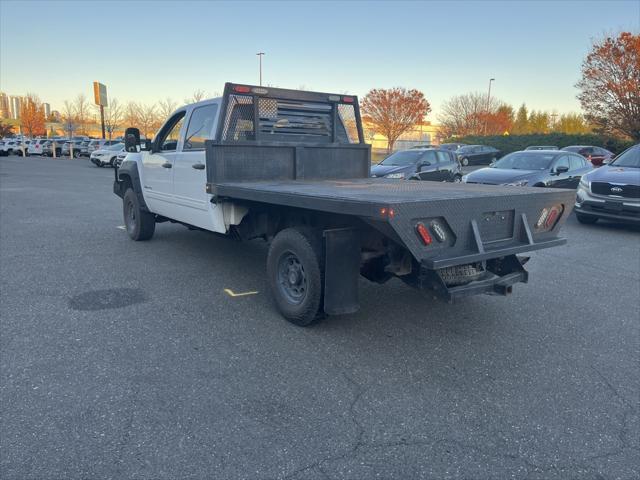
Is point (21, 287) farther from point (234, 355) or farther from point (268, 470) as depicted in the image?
point (268, 470)

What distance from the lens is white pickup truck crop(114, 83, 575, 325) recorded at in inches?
145

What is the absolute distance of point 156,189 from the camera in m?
7.00

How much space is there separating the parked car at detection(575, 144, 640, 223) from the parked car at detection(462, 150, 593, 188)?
113 centimetres

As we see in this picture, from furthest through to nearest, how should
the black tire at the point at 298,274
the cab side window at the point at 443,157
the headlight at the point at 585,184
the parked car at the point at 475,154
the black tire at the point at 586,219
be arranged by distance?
the parked car at the point at 475,154, the cab side window at the point at 443,157, the black tire at the point at 586,219, the headlight at the point at 585,184, the black tire at the point at 298,274

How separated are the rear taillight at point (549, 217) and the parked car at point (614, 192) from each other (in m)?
5.70

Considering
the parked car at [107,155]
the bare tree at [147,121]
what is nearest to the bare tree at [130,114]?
the bare tree at [147,121]

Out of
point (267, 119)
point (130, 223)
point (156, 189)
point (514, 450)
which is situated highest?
point (267, 119)

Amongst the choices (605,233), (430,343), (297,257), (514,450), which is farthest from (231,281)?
(605,233)

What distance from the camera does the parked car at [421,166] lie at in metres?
13.9

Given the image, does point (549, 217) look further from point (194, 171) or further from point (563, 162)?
point (563, 162)

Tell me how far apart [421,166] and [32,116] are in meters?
79.6

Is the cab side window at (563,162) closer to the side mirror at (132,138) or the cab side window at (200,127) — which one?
the cab side window at (200,127)

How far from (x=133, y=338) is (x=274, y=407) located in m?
1.66

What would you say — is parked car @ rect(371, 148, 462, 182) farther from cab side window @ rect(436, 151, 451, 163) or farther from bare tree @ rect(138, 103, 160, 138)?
bare tree @ rect(138, 103, 160, 138)
